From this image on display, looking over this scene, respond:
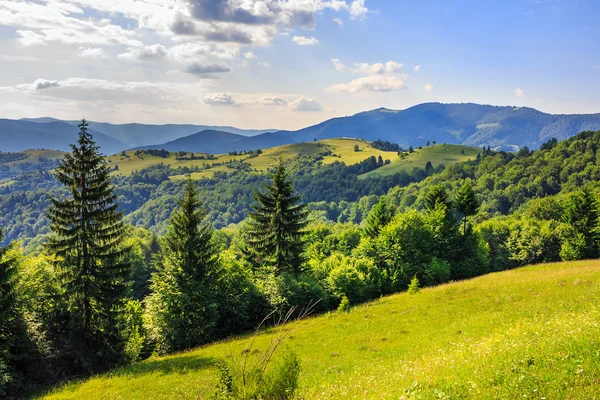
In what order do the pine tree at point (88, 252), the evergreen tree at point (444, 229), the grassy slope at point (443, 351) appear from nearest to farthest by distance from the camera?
the grassy slope at point (443, 351) < the pine tree at point (88, 252) < the evergreen tree at point (444, 229)

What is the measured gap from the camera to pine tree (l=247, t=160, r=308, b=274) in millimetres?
42584

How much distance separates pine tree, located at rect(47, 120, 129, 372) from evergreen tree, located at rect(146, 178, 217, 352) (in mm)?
3822

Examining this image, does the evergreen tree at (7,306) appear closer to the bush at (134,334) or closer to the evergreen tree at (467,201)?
the bush at (134,334)

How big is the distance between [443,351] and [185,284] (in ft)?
78.1

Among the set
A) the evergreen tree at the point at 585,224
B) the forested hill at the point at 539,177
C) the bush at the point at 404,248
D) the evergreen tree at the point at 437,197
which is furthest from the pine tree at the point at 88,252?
the forested hill at the point at 539,177

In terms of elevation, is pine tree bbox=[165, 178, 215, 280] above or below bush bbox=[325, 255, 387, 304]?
above

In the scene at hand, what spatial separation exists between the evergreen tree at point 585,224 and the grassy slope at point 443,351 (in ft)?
128

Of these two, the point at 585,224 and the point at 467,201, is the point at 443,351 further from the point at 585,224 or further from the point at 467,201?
the point at 585,224

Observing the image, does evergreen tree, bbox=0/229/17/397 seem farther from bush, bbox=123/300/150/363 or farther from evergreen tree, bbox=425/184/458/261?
evergreen tree, bbox=425/184/458/261

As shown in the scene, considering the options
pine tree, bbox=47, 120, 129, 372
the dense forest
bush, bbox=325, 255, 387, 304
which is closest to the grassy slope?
the dense forest

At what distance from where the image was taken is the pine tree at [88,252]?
26.8 meters

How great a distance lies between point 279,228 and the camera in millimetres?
42562

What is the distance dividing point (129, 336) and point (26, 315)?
7830 millimetres

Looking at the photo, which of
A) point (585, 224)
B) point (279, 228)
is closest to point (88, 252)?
point (279, 228)
